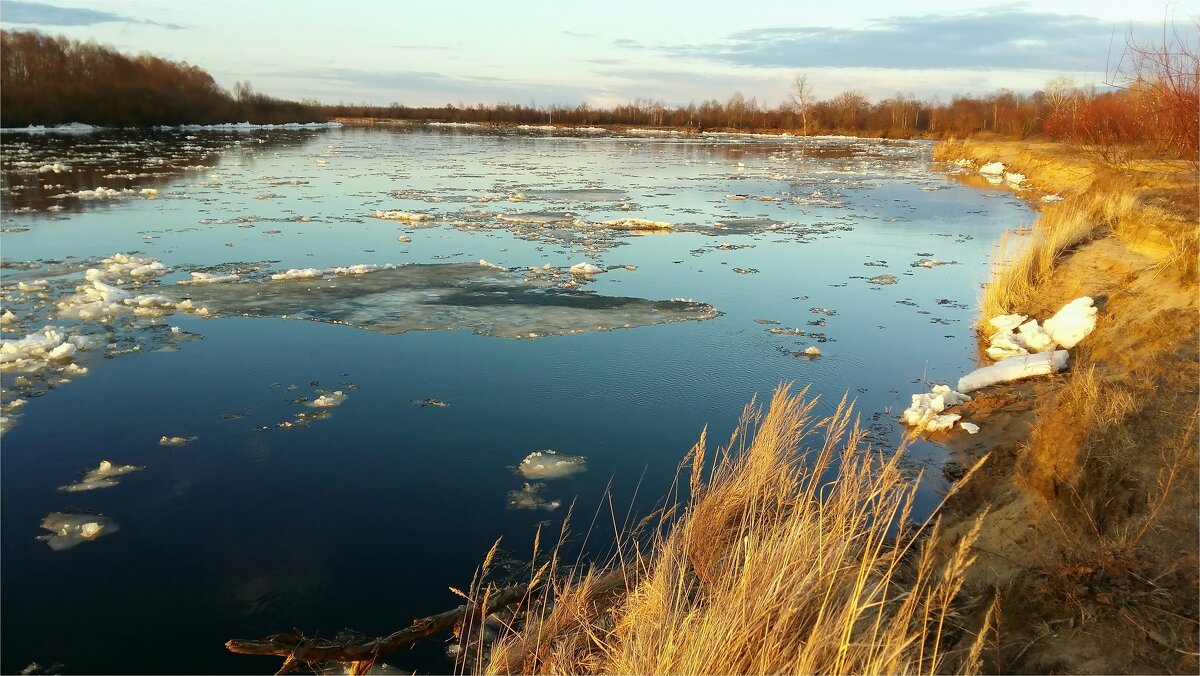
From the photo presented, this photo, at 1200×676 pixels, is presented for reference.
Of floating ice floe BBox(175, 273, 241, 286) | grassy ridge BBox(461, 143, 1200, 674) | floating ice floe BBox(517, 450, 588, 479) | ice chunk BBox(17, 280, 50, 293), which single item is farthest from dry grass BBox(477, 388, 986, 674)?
ice chunk BBox(17, 280, 50, 293)

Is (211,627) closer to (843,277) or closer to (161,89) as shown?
(843,277)

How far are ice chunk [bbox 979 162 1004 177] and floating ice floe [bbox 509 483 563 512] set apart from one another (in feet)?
105

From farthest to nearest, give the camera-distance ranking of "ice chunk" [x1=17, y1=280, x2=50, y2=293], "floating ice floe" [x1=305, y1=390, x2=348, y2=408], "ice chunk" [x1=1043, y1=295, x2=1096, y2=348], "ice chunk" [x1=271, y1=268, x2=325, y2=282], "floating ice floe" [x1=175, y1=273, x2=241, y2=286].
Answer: "ice chunk" [x1=271, y1=268, x2=325, y2=282]
"floating ice floe" [x1=175, y1=273, x2=241, y2=286]
"ice chunk" [x1=17, y1=280, x2=50, y2=293]
"ice chunk" [x1=1043, y1=295, x2=1096, y2=348]
"floating ice floe" [x1=305, y1=390, x2=348, y2=408]

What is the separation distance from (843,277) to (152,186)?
727 inches

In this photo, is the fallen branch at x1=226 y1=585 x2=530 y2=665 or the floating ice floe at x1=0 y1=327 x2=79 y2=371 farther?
the floating ice floe at x1=0 y1=327 x2=79 y2=371

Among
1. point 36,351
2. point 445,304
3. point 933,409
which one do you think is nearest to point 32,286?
point 36,351

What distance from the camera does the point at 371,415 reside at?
6.25m

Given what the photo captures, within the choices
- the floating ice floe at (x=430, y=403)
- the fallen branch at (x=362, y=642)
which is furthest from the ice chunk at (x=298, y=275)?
the fallen branch at (x=362, y=642)

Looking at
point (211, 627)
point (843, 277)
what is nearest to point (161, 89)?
point (843, 277)

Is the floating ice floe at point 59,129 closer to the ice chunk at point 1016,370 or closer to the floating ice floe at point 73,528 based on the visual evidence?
the floating ice floe at point 73,528

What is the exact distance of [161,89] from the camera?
60.1 metres

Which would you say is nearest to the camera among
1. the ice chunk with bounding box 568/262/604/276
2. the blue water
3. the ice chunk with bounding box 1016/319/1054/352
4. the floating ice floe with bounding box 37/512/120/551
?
the blue water

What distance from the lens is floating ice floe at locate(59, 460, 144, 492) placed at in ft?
16.2

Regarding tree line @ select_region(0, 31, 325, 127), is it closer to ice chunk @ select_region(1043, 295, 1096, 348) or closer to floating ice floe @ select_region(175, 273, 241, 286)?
floating ice floe @ select_region(175, 273, 241, 286)
